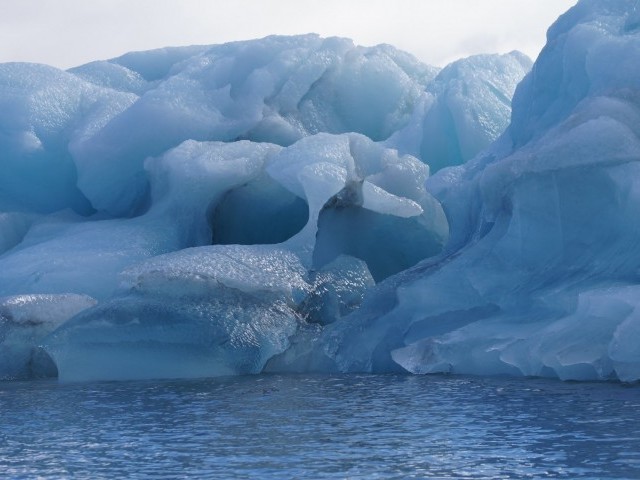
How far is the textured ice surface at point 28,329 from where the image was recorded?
813 cm

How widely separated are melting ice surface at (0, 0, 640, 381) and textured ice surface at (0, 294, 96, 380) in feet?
0.06

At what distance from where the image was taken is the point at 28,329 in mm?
8164

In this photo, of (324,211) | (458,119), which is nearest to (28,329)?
(324,211)

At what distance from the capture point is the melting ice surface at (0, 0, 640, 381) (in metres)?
7.13

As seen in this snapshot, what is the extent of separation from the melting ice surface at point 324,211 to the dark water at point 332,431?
0.86m

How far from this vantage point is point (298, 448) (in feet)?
14.1

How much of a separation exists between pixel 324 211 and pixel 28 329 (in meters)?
2.85

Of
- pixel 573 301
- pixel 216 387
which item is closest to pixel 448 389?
pixel 573 301

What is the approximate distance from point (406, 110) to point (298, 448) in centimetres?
804

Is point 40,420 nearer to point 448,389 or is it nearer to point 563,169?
point 448,389

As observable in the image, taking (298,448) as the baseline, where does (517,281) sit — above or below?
above

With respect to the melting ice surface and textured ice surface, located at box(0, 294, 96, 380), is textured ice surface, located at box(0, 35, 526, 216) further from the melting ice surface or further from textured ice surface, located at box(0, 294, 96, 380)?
textured ice surface, located at box(0, 294, 96, 380)

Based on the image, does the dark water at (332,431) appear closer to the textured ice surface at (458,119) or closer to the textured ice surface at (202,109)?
the textured ice surface at (202,109)

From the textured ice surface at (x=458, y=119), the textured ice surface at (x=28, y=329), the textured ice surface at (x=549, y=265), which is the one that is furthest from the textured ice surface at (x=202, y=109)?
the textured ice surface at (x=549, y=265)
